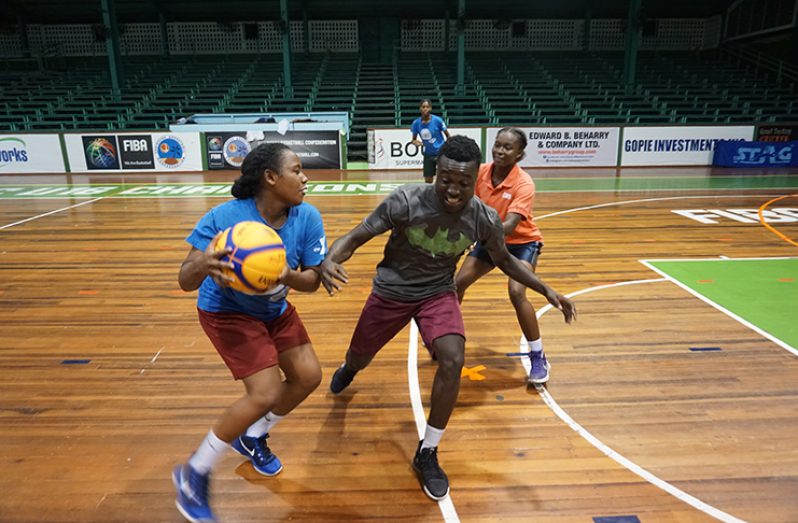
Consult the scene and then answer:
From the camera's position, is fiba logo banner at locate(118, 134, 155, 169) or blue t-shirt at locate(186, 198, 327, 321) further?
fiba logo banner at locate(118, 134, 155, 169)

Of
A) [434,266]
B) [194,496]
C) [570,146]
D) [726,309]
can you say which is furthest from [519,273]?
[570,146]

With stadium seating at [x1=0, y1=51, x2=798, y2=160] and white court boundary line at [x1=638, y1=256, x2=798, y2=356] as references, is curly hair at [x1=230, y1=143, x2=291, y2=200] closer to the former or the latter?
white court boundary line at [x1=638, y1=256, x2=798, y2=356]

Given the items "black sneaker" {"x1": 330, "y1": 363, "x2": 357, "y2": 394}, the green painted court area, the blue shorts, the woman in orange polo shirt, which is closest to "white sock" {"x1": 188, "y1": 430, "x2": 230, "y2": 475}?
"black sneaker" {"x1": 330, "y1": 363, "x2": 357, "y2": 394}

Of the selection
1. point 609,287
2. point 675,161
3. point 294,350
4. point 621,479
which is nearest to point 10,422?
point 294,350

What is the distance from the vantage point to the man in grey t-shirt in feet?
8.76

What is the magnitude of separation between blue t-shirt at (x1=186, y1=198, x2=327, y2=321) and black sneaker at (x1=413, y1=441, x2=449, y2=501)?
3.54 feet

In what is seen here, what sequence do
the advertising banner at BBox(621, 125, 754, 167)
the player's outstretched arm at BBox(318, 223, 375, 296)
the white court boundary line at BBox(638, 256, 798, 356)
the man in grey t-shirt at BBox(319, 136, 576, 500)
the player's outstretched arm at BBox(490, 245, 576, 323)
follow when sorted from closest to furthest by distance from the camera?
the player's outstretched arm at BBox(318, 223, 375, 296)
the man in grey t-shirt at BBox(319, 136, 576, 500)
the player's outstretched arm at BBox(490, 245, 576, 323)
the white court boundary line at BBox(638, 256, 798, 356)
the advertising banner at BBox(621, 125, 754, 167)

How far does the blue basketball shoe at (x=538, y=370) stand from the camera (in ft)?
12.4

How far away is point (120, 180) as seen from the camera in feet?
47.4

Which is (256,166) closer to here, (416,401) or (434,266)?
(434,266)

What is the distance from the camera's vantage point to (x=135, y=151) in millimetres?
15562

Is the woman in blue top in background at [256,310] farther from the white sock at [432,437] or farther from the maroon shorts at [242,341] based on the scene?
the white sock at [432,437]

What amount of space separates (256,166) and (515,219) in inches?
75.2

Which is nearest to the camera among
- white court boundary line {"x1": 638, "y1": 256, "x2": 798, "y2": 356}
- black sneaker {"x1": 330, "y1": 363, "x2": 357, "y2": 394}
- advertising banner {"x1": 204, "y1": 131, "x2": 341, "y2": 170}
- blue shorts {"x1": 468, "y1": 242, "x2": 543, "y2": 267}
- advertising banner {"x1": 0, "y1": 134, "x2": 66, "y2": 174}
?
black sneaker {"x1": 330, "y1": 363, "x2": 357, "y2": 394}
